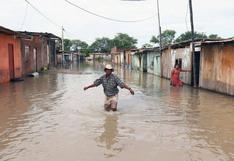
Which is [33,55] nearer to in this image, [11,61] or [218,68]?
[11,61]

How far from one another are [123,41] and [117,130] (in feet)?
264

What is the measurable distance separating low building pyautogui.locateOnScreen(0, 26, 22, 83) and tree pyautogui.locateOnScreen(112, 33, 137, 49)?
6180 centimetres

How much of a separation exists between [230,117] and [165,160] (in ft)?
15.2

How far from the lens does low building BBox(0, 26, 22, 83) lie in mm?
19498

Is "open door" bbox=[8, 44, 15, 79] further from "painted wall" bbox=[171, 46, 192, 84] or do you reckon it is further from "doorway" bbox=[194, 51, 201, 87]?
"doorway" bbox=[194, 51, 201, 87]

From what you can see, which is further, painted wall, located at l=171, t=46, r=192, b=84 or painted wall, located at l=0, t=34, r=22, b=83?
painted wall, located at l=171, t=46, r=192, b=84

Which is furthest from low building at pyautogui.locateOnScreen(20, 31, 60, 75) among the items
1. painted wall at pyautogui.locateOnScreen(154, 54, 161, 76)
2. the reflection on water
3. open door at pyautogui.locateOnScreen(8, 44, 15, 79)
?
the reflection on water

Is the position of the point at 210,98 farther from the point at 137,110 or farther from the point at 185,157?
the point at 185,157

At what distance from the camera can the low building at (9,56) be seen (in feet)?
64.0

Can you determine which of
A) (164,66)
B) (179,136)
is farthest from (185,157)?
(164,66)

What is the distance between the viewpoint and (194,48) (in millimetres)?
18469

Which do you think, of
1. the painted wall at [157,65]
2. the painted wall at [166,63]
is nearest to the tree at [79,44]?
the painted wall at [157,65]

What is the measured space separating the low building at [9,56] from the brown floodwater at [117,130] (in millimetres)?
6512

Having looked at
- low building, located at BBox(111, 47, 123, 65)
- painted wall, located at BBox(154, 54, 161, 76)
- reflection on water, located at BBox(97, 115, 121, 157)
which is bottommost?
reflection on water, located at BBox(97, 115, 121, 157)
